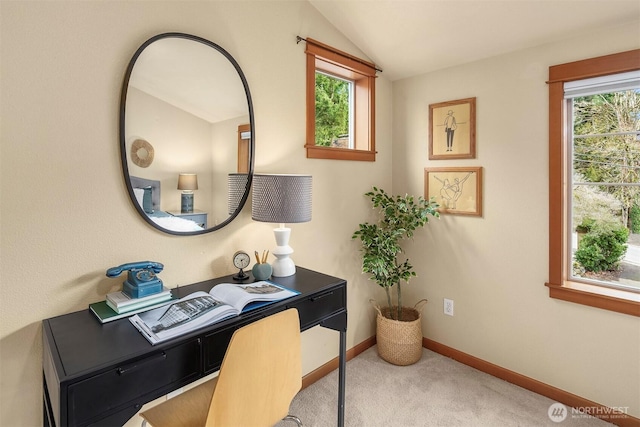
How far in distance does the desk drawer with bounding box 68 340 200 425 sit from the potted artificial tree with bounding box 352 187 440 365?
145 cm

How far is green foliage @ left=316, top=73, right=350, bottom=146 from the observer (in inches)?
101

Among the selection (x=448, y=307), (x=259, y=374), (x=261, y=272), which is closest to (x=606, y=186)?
(x=448, y=307)

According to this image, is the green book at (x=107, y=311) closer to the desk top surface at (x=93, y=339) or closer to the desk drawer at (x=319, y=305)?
the desk top surface at (x=93, y=339)

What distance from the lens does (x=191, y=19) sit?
162 centimetres

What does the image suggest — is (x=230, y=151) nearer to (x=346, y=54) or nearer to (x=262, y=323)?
(x=262, y=323)

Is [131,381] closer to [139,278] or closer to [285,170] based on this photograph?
[139,278]

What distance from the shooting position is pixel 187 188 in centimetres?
163

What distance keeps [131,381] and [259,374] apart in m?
0.39

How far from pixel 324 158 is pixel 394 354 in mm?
1492

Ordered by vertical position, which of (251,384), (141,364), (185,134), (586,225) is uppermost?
(185,134)

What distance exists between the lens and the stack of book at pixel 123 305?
127 centimetres

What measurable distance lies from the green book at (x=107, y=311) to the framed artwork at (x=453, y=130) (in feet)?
6.88

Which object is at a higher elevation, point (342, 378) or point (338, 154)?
point (338, 154)

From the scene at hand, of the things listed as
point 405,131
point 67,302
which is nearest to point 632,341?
point 405,131
